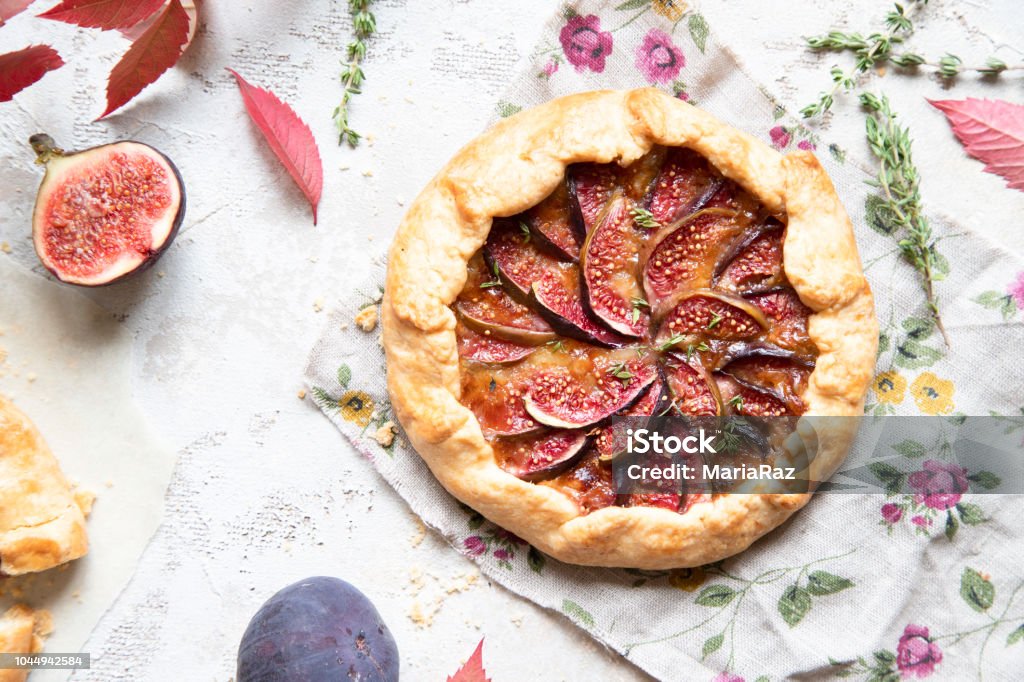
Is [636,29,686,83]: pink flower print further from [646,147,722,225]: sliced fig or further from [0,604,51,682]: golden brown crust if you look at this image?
[0,604,51,682]: golden brown crust

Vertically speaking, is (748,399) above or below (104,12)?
below

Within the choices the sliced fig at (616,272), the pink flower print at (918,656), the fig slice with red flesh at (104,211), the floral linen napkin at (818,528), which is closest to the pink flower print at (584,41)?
the floral linen napkin at (818,528)

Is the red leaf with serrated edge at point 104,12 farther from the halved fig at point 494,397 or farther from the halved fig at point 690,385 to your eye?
the halved fig at point 690,385

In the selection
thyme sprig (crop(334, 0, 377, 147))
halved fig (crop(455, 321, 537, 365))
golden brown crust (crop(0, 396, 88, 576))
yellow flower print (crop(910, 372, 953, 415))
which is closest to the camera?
halved fig (crop(455, 321, 537, 365))

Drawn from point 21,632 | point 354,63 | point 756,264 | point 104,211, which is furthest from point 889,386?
point 21,632

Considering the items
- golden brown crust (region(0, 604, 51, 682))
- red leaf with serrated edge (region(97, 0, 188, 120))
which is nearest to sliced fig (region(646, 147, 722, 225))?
red leaf with serrated edge (region(97, 0, 188, 120))

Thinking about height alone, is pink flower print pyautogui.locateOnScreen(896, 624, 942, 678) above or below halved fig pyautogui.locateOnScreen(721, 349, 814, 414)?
below

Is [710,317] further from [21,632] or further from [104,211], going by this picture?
[21,632]

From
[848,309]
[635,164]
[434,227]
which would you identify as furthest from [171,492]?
[848,309]
